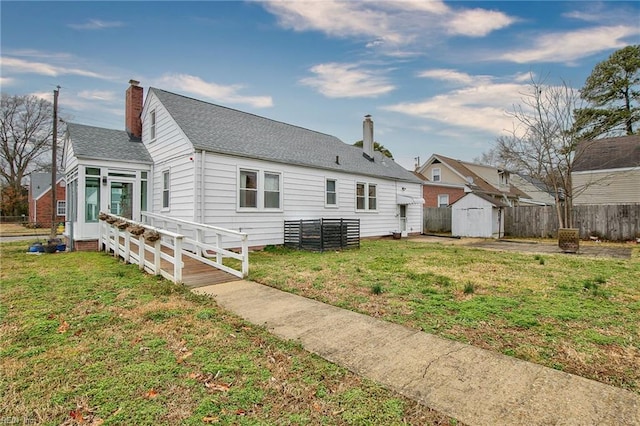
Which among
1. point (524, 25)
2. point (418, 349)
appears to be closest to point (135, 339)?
point (418, 349)

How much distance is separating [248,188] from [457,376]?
31.5 feet

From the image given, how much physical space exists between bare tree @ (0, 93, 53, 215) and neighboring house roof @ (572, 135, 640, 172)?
163 ft

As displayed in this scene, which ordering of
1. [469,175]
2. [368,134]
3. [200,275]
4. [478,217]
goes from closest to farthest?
[200,275], [478,217], [368,134], [469,175]

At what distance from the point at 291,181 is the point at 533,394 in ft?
35.2

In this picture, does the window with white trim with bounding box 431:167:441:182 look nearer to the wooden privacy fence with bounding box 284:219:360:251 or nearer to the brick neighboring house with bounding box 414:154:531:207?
the brick neighboring house with bounding box 414:154:531:207

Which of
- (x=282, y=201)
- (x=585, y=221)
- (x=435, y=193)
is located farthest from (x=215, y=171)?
(x=435, y=193)

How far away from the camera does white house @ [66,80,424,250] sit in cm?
1041

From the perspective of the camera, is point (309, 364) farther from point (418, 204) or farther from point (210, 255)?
point (418, 204)

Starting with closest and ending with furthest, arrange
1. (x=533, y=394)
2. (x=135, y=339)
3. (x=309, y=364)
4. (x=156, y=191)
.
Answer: (x=533, y=394) → (x=309, y=364) → (x=135, y=339) → (x=156, y=191)

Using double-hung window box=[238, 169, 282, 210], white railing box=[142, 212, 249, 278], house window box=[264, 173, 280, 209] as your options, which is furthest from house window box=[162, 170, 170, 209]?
house window box=[264, 173, 280, 209]

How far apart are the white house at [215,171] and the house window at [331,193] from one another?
5 cm

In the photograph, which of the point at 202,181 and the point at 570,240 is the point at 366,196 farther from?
the point at 202,181

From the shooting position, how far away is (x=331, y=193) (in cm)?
1427

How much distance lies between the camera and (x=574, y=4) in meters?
11.2
